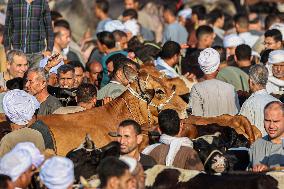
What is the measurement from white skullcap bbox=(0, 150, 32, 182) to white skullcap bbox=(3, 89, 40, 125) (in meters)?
2.27

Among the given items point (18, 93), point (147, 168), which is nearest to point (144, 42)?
point (18, 93)

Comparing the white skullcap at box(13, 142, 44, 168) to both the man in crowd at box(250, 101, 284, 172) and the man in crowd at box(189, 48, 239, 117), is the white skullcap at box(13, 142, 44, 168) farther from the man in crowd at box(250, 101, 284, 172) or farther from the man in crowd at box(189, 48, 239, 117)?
the man in crowd at box(189, 48, 239, 117)

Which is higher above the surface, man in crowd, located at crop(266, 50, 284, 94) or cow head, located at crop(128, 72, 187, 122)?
man in crowd, located at crop(266, 50, 284, 94)

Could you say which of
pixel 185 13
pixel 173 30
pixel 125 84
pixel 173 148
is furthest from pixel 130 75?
pixel 185 13

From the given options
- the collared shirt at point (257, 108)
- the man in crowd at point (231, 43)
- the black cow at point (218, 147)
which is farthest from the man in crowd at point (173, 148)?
the man in crowd at point (231, 43)

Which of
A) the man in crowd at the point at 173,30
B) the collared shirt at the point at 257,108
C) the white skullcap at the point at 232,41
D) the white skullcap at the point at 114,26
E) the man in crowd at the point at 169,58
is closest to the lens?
the collared shirt at the point at 257,108

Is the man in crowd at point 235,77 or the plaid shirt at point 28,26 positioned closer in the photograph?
the man in crowd at point 235,77

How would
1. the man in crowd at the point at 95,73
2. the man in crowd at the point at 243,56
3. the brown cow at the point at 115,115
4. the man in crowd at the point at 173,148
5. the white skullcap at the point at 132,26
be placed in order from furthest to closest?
the white skullcap at the point at 132,26, the man in crowd at the point at 95,73, the man in crowd at the point at 243,56, the brown cow at the point at 115,115, the man in crowd at the point at 173,148

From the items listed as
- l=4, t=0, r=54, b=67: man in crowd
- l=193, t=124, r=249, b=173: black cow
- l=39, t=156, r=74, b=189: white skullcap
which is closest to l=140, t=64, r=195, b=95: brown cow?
l=4, t=0, r=54, b=67: man in crowd

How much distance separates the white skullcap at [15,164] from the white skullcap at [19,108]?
7.45ft

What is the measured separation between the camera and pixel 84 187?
10.6 m

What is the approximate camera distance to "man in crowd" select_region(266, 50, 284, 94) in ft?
55.3

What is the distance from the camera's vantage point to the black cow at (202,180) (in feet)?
36.4

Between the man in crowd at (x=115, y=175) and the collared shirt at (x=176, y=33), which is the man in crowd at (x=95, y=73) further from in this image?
the man in crowd at (x=115, y=175)
